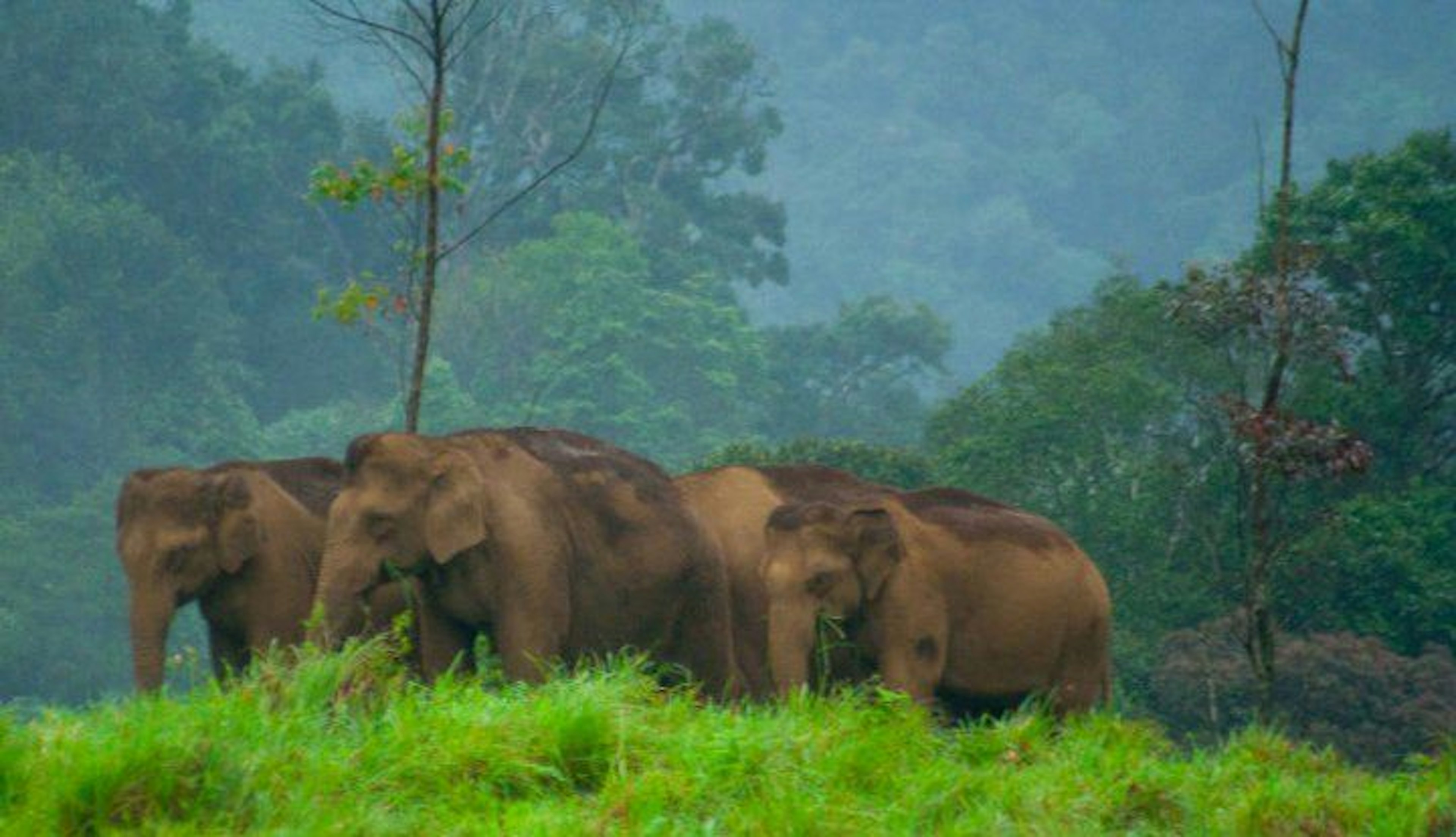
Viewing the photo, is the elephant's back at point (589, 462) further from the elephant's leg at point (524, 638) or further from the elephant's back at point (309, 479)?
the elephant's back at point (309, 479)

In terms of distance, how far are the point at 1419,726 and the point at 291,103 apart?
134ft

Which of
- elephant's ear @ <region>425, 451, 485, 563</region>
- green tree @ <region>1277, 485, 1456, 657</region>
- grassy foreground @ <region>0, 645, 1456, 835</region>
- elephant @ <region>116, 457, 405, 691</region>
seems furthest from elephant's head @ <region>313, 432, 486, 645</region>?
green tree @ <region>1277, 485, 1456, 657</region>

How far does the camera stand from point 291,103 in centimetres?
5616

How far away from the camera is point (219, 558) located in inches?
478

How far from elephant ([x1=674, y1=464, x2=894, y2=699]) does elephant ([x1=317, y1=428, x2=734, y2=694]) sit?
1.70 feet

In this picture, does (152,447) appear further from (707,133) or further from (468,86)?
(707,133)

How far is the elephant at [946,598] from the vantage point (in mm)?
11695

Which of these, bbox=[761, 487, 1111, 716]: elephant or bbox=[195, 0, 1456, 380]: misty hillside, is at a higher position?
bbox=[195, 0, 1456, 380]: misty hillside

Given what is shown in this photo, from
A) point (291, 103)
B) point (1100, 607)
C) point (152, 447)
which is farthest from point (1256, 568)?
point (291, 103)

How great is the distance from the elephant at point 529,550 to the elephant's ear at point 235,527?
3.35ft

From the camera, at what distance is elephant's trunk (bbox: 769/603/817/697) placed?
1157cm

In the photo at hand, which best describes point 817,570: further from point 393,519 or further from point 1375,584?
point 1375,584

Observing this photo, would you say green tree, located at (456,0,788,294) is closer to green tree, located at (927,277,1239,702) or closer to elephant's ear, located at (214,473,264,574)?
green tree, located at (927,277,1239,702)

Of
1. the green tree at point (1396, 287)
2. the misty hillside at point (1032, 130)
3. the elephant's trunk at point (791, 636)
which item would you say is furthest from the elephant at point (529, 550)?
the misty hillside at point (1032, 130)
